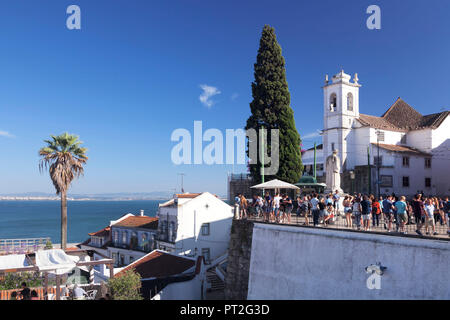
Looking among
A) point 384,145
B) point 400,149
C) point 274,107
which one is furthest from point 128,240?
point 400,149

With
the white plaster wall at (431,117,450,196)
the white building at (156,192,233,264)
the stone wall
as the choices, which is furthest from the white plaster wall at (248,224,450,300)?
the white plaster wall at (431,117,450,196)

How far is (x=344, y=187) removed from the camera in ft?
139

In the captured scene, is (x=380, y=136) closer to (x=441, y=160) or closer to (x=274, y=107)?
(x=441, y=160)

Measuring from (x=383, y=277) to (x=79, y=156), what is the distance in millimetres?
29606

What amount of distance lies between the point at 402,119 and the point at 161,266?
36.7m

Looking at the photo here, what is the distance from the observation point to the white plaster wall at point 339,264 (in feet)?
40.8

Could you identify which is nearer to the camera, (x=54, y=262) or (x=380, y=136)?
(x=54, y=262)

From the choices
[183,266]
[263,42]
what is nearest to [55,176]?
[183,266]

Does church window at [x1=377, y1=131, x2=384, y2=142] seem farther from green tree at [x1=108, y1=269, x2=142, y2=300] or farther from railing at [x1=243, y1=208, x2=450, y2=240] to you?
green tree at [x1=108, y1=269, x2=142, y2=300]

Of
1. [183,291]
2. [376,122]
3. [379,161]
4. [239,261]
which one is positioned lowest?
[183,291]

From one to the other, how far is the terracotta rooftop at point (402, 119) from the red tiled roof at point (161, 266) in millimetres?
28009

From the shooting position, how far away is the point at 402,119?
47.3 m

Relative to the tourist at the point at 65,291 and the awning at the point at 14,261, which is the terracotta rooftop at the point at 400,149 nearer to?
the tourist at the point at 65,291

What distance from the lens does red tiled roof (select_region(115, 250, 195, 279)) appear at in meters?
26.0
